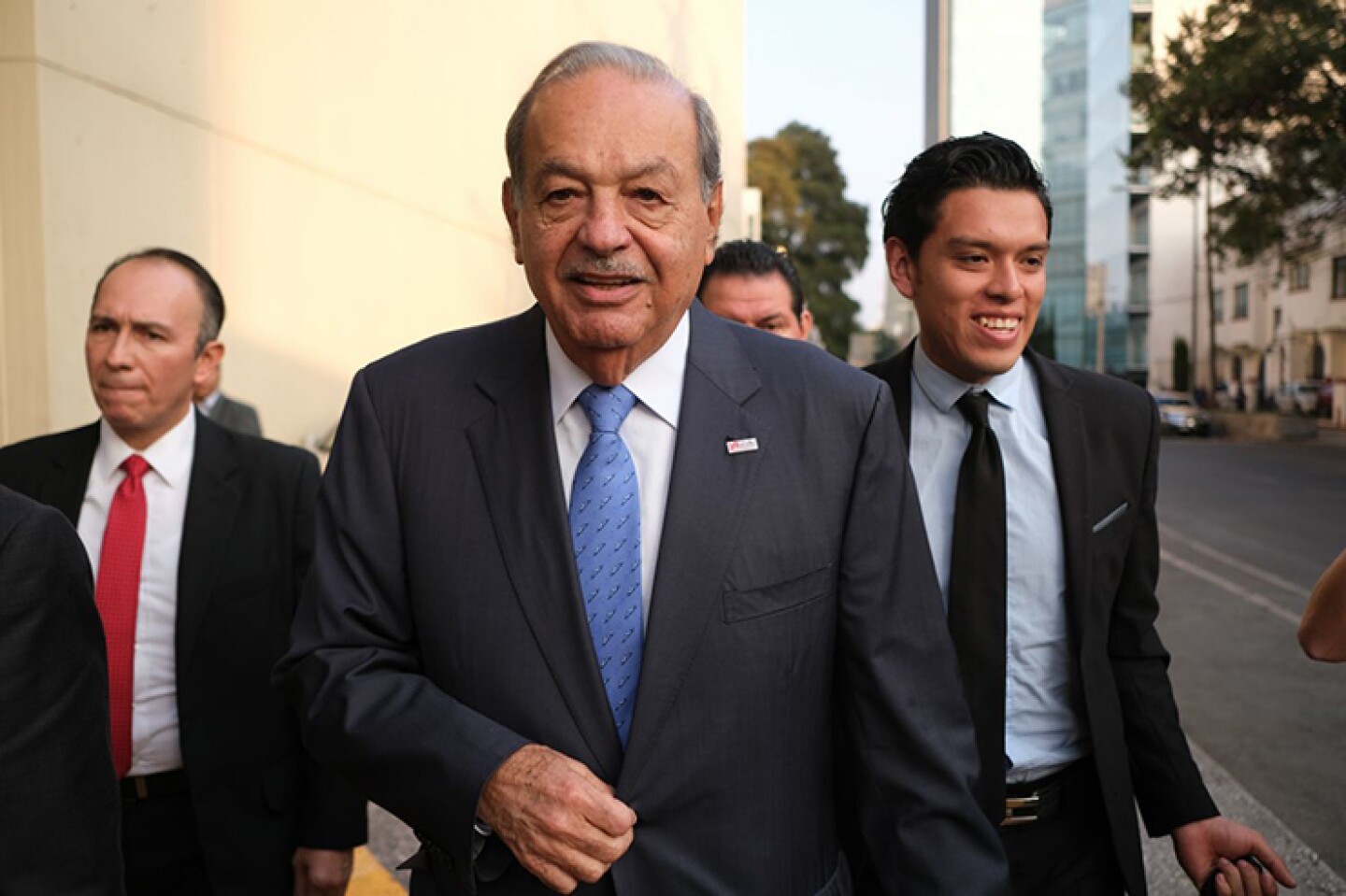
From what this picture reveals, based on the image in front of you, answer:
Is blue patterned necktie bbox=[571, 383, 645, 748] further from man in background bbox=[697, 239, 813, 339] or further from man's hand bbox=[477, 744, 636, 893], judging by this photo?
man in background bbox=[697, 239, 813, 339]

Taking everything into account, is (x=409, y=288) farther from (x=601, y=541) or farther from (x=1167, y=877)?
(x=601, y=541)

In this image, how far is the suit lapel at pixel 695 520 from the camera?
5.64 ft

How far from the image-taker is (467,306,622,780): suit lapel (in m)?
1.74

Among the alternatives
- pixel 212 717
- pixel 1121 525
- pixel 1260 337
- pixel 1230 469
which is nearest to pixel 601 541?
pixel 1121 525

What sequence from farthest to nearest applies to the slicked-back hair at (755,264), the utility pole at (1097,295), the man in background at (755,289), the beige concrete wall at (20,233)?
the utility pole at (1097,295), the beige concrete wall at (20,233), the slicked-back hair at (755,264), the man in background at (755,289)

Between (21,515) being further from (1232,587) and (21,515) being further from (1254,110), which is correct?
(1254,110)

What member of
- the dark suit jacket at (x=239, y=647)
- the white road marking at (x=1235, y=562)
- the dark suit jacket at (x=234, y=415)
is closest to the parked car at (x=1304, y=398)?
the white road marking at (x=1235, y=562)

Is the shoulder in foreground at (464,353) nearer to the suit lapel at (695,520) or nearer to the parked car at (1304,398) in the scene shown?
the suit lapel at (695,520)

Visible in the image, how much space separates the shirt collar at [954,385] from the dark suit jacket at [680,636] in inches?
25.7

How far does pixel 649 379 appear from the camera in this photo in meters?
1.92

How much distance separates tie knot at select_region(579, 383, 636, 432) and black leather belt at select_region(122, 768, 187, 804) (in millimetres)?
1454

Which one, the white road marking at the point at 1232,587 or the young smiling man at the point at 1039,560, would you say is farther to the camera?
the white road marking at the point at 1232,587

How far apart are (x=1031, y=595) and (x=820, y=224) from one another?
48728 mm

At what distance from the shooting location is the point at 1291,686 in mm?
6863
